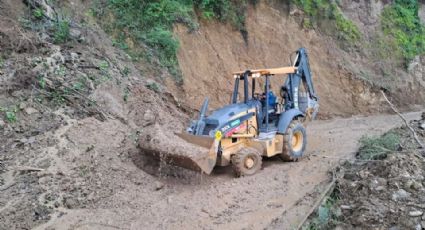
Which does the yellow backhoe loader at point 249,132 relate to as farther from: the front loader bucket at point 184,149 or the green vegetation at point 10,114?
the green vegetation at point 10,114

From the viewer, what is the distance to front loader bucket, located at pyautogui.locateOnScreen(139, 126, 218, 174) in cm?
727

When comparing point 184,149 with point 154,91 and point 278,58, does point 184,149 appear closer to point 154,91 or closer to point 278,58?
point 154,91

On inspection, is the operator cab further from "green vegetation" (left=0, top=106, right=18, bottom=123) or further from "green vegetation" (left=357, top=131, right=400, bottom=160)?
"green vegetation" (left=0, top=106, right=18, bottom=123)

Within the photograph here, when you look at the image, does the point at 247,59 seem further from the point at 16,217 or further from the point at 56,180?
the point at 16,217

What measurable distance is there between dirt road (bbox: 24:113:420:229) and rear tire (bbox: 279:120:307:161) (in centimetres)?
19

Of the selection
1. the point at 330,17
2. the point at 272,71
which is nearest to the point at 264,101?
the point at 272,71

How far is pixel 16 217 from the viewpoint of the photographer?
6.02 meters

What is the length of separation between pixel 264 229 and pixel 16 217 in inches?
140

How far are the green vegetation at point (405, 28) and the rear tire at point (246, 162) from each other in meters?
12.5

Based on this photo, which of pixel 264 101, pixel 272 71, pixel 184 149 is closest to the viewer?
pixel 184 149

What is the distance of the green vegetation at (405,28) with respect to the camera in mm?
18297

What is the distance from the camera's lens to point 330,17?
1706 cm

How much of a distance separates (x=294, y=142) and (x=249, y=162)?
1.67 meters

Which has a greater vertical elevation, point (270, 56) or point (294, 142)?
point (270, 56)
